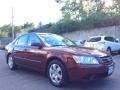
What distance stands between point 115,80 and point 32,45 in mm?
2613

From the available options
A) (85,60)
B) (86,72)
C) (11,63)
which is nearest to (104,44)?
(11,63)

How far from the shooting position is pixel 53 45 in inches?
286

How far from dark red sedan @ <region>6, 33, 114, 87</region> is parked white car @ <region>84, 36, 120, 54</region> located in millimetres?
8862

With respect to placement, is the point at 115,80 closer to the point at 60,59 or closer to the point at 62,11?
the point at 60,59

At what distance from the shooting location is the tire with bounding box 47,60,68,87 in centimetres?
630

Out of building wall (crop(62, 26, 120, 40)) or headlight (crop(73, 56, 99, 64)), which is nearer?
headlight (crop(73, 56, 99, 64))

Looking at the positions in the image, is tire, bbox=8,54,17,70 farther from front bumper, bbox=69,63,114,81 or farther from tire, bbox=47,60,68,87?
front bumper, bbox=69,63,114,81

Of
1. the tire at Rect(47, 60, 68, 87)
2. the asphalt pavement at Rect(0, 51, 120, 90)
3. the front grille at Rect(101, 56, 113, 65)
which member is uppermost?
the front grille at Rect(101, 56, 113, 65)

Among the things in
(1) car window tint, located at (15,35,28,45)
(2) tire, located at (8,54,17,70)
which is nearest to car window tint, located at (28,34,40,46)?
(1) car window tint, located at (15,35,28,45)

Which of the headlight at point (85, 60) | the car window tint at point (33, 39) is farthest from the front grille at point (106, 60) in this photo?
the car window tint at point (33, 39)

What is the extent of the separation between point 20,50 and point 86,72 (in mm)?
3123

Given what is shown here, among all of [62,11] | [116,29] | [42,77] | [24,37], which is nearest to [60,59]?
[42,77]

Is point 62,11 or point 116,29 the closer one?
point 116,29

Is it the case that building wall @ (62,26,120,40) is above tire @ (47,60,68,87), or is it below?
above
